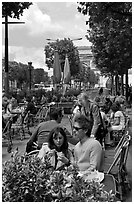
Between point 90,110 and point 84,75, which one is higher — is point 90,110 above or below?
below

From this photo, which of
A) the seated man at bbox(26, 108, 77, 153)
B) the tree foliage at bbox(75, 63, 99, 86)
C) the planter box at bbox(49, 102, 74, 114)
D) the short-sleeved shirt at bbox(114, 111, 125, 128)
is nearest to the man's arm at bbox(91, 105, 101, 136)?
the seated man at bbox(26, 108, 77, 153)

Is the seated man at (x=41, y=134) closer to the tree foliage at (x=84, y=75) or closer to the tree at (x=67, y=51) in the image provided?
the tree at (x=67, y=51)

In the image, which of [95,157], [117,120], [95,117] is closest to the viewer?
[95,157]

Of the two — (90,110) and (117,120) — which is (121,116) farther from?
(90,110)

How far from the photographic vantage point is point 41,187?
100 inches

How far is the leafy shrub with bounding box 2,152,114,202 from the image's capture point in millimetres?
2527

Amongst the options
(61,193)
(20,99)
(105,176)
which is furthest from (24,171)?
(20,99)

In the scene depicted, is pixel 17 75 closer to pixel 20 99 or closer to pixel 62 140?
pixel 20 99

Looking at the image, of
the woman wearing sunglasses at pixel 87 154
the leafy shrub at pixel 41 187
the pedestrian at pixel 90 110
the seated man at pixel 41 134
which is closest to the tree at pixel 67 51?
the pedestrian at pixel 90 110

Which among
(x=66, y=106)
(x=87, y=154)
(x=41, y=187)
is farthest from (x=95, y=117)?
(x=66, y=106)

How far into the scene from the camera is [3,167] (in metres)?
2.67

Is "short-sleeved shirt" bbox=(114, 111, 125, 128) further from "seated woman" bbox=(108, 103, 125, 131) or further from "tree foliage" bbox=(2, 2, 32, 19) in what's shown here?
"tree foliage" bbox=(2, 2, 32, 19)

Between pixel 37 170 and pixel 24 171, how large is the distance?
3.8 inches

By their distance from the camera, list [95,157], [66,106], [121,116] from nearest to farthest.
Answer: [95,157] < [121,116] < [66,106]
